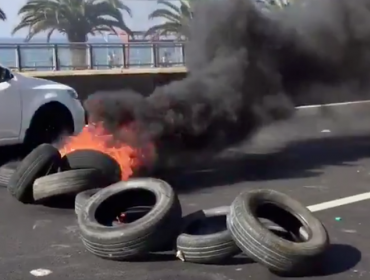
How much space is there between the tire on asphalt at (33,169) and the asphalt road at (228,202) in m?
0.16

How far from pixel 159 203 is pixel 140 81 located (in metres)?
10.5

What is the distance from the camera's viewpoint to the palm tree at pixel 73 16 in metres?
28.2

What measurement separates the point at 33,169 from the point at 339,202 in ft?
10.9

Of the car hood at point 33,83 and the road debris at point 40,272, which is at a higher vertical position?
the car hood at point 33,83

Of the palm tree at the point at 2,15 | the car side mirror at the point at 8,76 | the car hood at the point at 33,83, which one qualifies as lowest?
the car hood at the point at 33,83

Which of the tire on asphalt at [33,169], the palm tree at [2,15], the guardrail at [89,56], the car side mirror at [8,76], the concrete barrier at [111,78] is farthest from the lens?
the palm tree at [2,15]

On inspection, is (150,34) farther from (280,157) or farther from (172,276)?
(172,276)

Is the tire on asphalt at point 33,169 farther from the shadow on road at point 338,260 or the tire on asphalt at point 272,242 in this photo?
the shadow on road at point 338,260

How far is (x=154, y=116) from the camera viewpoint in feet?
29.2

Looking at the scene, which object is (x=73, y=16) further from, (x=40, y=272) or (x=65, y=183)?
(x=40, y=272)

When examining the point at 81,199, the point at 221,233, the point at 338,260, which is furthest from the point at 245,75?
the point at 221,233

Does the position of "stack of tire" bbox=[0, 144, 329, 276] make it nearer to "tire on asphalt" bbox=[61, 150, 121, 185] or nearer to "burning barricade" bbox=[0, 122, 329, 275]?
"burning barricade" bbox=[0, 122, 329, 275]

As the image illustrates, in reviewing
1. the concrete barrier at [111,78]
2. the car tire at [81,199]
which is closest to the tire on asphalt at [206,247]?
the car tire at [81,199]

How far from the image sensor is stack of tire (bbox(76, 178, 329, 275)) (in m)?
5.06
